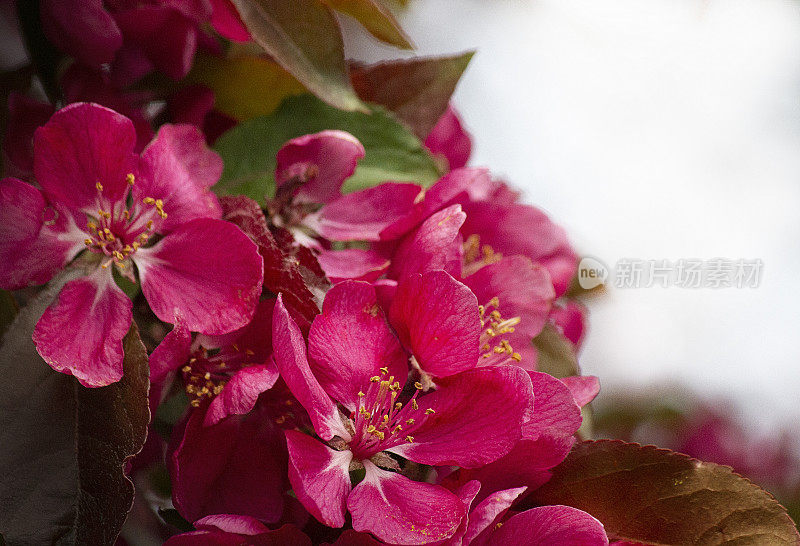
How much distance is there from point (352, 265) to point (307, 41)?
159 millimetres

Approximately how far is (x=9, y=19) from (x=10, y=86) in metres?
0.08

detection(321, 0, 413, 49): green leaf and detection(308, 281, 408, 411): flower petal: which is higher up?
detection(321, 0, 413, 49): green leaf

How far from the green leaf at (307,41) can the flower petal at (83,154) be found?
124 mm

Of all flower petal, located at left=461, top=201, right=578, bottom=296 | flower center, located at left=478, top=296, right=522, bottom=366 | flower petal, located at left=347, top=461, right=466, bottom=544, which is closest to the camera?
flower petal, located at left=347, top=461, right=466, bottom=544

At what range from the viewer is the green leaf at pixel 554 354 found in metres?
0.59

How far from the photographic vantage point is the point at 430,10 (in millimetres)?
1719

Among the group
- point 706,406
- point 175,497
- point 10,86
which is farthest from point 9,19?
point 706,406

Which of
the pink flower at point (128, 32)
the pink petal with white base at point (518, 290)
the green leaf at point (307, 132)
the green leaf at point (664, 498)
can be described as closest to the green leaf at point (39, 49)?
the pink flower at point (128, 32)

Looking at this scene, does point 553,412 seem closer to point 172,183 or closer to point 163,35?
point 172,183

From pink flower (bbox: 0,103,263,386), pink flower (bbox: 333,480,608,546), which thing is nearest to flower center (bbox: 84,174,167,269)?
pink flower (bbox: 0,103,263,386)

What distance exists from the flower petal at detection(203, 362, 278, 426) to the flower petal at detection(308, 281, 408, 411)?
0.09 feet

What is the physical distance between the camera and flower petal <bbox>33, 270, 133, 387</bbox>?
394 mm

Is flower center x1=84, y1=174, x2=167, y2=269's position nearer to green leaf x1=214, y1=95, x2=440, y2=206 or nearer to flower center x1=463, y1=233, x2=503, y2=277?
green leaf x1=214, y1=95, x2=440, y2=206

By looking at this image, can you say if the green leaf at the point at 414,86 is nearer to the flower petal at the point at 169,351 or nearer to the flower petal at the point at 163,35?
the flower petal at the point at 163,35
